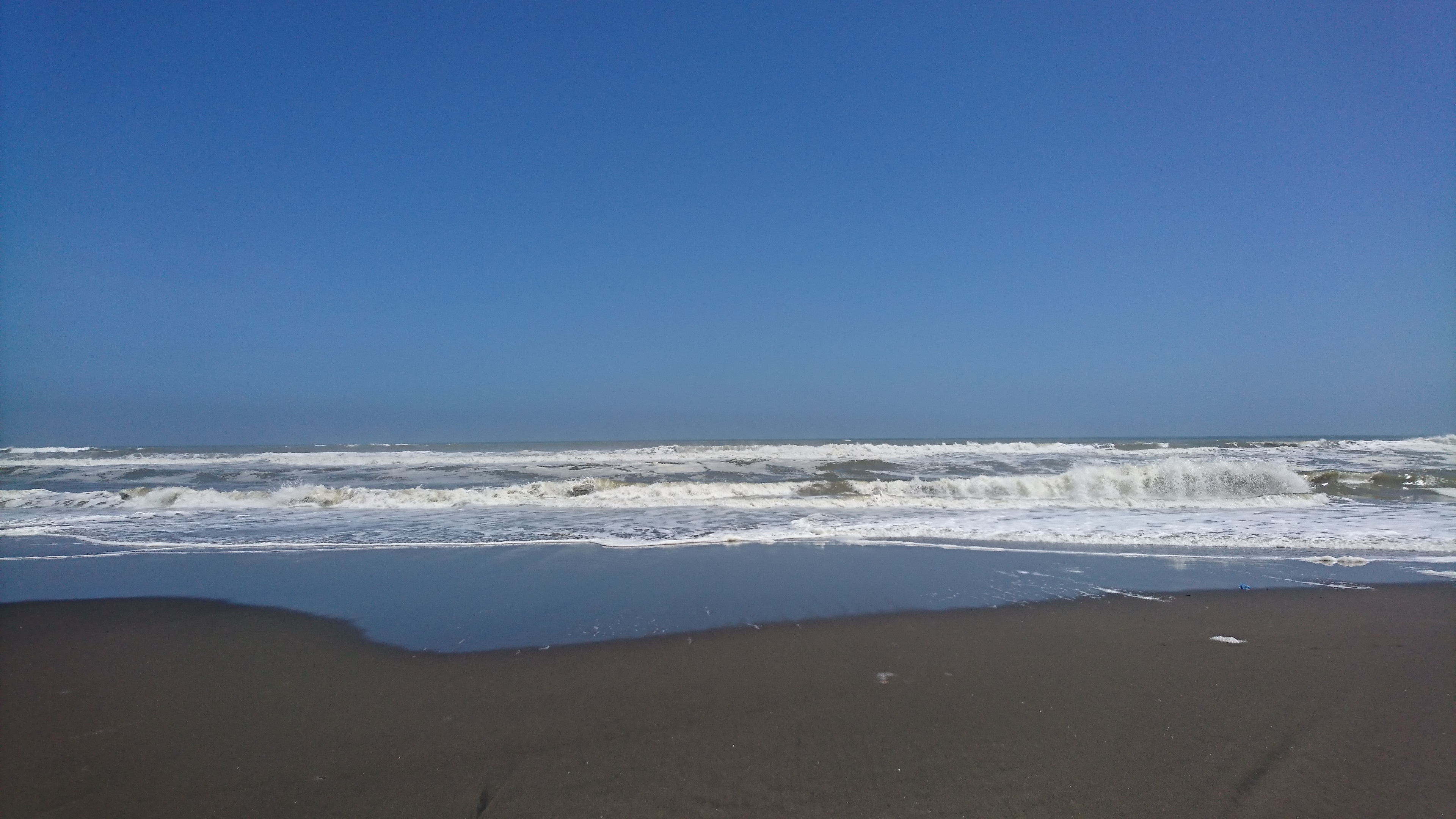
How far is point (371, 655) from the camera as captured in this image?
5.05 meters

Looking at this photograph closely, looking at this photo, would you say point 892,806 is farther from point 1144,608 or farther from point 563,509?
point 563,509

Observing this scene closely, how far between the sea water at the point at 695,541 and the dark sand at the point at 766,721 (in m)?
0.83

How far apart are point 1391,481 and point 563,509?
20.0 meters

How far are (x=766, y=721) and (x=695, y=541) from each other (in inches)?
224

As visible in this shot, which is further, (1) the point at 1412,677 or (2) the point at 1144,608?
(2) the point at 1144,608

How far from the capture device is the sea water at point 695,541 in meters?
6.49

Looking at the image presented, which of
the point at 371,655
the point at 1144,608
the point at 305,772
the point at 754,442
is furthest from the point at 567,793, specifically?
the point at 754,442

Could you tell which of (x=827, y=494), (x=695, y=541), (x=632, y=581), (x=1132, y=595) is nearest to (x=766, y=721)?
(x=632, y=581)

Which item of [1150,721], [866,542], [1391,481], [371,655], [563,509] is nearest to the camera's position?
[1150,721]

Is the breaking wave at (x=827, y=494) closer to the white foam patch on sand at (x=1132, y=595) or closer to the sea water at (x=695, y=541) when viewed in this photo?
the sea water at (x=695, y=541)

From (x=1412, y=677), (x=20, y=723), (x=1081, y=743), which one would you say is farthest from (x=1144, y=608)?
(x=20, y=723)

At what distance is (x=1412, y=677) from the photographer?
4.46m

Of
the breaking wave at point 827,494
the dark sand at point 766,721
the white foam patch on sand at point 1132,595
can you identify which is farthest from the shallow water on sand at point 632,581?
the breaking wave at point 827,494

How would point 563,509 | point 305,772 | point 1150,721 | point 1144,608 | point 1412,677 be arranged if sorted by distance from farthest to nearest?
point 563,509 → point 1144,608 → point 1412,677 → point 1150,721 → point 305,772
